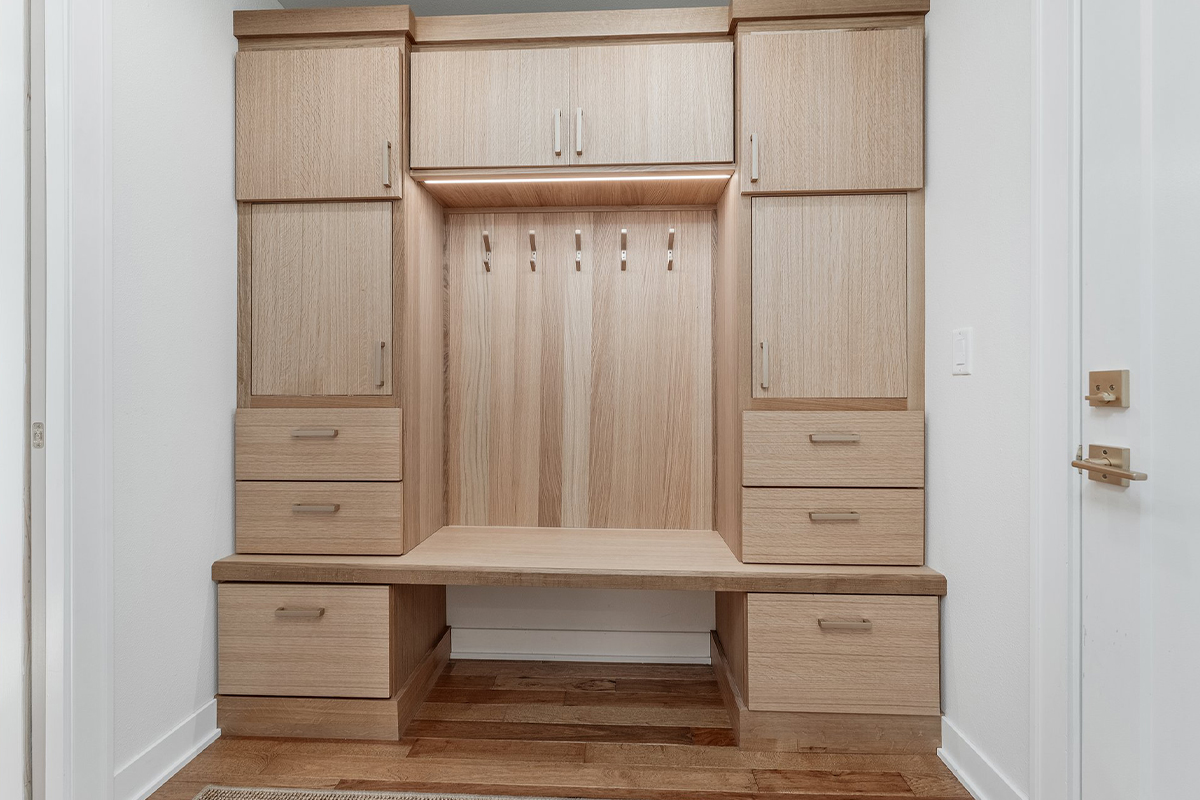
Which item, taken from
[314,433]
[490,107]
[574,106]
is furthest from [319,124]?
[314,433]

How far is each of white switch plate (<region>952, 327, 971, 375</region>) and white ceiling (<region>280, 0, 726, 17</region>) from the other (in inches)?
55.1

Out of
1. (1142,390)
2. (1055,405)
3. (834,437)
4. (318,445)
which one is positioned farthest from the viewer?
(318,445)

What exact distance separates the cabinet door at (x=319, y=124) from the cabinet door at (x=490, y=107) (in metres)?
0.09

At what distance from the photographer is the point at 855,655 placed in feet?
5.74

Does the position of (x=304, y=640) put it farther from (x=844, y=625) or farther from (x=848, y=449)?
(x=848, y=449)

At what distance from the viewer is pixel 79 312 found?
140cm

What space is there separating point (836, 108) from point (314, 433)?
1784 millimetres

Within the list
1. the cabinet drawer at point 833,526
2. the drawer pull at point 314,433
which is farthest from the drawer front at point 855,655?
the drawer pull at point 314,433

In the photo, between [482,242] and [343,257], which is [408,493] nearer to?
[343,257]

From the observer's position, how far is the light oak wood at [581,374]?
231 centimetres

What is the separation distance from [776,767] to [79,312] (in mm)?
2017

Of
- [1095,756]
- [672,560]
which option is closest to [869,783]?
[1095,756]

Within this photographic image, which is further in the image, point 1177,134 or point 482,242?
point 482,242

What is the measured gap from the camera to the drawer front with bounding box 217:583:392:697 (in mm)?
1818
